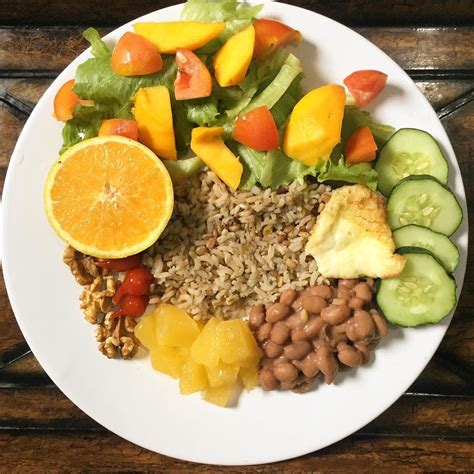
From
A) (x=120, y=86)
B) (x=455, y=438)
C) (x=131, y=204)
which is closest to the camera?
(x=131, y=204)

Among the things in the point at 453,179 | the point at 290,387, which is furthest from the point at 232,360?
the point at 453,179

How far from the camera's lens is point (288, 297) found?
2406 millimetres

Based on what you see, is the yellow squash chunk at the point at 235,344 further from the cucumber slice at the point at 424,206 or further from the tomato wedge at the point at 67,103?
the tomato wedge at the point at 67,103

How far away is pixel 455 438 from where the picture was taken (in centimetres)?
271

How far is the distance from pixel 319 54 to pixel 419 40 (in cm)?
Answer: 65

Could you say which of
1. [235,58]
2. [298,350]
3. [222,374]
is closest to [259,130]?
[235,58]

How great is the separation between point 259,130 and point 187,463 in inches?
62.1

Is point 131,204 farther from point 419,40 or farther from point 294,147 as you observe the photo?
point 419,40

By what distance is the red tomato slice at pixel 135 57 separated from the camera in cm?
229

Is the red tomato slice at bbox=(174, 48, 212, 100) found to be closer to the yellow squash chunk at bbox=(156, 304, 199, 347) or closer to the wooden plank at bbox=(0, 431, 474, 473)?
the yellow squash chunk at bbox=(156, 304, 199, 347)

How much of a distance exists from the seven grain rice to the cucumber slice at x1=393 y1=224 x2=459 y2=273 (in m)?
0.38

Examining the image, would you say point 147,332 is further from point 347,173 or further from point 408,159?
Result: point 408,159

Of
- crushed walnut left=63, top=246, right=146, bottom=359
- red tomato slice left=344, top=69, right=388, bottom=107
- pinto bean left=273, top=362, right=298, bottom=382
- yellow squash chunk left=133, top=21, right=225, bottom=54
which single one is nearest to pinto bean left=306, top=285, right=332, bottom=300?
pinto bean left=273, top=362, right=298, bottom=382

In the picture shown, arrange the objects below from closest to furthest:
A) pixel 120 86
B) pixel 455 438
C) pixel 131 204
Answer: pixel 131 204, pixel 120 86, pixel 455 438
